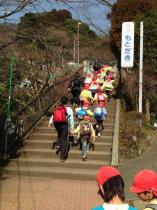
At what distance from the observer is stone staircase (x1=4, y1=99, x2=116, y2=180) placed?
13570mm

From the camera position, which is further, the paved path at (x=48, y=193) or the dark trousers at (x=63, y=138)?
the dark trousers at (x=63, y=138)

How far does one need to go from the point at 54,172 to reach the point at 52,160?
112cm

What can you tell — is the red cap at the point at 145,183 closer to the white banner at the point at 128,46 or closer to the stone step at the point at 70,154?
→ the stone step at the point at 70,154

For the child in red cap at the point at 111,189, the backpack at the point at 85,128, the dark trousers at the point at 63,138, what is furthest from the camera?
the dark trousers at the point at 63,138

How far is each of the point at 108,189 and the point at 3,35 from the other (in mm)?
7399

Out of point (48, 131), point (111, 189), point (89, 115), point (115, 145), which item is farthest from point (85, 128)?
point (111, 189)

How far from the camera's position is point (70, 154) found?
49.0ft

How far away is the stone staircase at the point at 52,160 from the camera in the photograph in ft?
44.5

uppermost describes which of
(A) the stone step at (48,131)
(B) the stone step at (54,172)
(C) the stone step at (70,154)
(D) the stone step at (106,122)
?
(D) the stone step at (106,122)

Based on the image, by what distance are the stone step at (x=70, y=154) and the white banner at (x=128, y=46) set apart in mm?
5872

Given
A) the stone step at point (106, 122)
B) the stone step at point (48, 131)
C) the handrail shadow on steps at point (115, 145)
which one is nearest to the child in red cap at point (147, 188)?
the handrail shadow on steps at point (115, 145)

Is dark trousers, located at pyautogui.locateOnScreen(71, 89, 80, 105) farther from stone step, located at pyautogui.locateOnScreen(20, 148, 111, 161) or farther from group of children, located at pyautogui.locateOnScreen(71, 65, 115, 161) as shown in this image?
stone step, located at pyautogui.locateOnScreen(20, 148, 111, 161)

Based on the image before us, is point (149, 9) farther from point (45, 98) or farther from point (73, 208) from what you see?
point (73, 208)

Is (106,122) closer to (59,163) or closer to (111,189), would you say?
(59,163)
